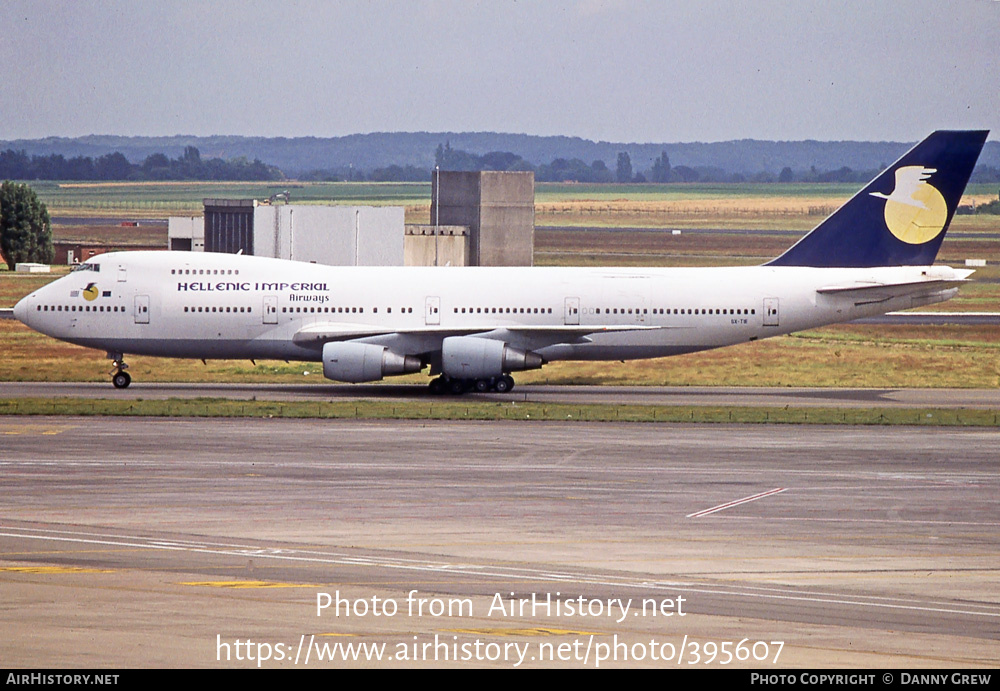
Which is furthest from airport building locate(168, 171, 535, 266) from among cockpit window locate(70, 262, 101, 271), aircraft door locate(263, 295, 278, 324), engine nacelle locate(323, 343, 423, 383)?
engine nacelle locate(323, 343, 423, 383)

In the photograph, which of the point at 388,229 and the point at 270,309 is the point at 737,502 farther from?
the point at 388,229

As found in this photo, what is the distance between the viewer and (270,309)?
4569cm

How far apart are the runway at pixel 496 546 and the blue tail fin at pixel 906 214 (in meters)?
11.8

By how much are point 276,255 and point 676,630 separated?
49.6 m

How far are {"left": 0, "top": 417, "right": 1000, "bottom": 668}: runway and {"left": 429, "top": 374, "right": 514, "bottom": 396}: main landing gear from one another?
29.7 feet

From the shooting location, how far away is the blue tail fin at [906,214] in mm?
47094

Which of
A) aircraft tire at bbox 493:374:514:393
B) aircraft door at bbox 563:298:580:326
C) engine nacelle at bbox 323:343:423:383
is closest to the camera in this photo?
engine nacelle at bbox 323:343:423:383

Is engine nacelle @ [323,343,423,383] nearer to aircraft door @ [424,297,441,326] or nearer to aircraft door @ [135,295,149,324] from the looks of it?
aircraft door @ [424,297,441,326]

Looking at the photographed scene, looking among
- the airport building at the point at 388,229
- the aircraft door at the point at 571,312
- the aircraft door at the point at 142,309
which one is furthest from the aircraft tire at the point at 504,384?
the airport building at the point at 388,229

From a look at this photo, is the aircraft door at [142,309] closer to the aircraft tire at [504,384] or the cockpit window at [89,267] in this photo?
the cockpit window at [89,267]

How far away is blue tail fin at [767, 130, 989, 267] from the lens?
155ft

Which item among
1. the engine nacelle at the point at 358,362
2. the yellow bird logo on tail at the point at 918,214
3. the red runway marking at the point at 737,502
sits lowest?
the red runway marking at the point at 737,502

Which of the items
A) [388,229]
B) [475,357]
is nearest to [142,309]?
[475,357]
